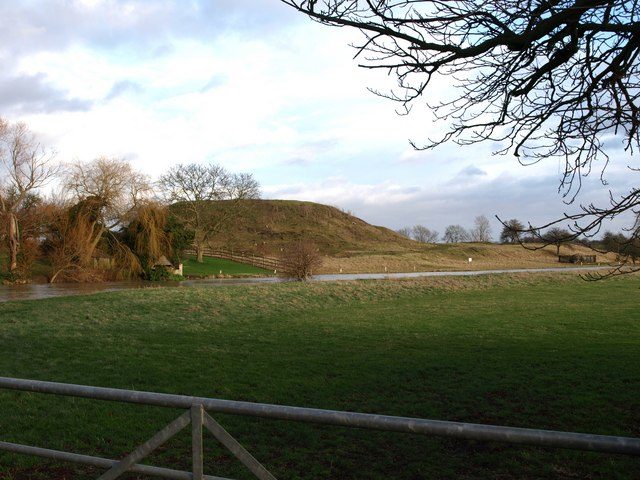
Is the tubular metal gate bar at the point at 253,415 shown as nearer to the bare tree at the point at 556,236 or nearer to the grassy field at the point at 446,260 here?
the bare tree at the point at 556,236

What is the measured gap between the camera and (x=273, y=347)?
12867 mm

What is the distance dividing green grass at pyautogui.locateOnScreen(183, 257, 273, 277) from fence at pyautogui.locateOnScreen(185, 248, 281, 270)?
3.61ft

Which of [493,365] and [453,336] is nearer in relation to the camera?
[493,365]

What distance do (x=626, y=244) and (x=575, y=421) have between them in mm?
2455

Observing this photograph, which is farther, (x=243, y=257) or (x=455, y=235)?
(x=455, y=235)

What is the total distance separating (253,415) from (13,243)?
4311 cm

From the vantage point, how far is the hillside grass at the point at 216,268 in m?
52.9

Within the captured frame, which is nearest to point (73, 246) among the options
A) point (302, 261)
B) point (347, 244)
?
point (302, 261)

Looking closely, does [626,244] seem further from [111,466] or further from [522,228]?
[111,466]

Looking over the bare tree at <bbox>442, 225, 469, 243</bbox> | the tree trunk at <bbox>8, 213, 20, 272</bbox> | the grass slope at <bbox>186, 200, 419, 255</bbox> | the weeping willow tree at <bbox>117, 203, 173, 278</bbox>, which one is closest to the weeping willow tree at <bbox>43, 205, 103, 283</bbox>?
the weeping willow tree at <bbox>117, 203, 173, 278</bbox>

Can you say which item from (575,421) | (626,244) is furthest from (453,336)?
(626,244)

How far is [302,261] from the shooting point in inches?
1425

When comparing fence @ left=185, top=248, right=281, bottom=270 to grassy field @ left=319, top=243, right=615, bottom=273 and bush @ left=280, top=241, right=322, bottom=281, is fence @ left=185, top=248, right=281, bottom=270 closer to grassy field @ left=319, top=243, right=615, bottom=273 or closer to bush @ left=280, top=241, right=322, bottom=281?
grassy field @ left=319, top=243, right=615, bottom=273

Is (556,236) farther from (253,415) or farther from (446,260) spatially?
(446,260)
